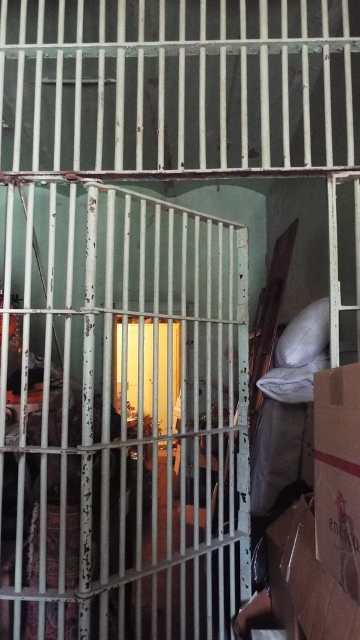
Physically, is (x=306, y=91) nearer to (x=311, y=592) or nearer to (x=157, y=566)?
(x=311, y=592)

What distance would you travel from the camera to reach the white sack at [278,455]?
2.20 meters

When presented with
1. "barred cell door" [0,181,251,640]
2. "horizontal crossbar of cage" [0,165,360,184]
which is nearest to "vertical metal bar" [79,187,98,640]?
"barred cell door" [0,181,251,640]

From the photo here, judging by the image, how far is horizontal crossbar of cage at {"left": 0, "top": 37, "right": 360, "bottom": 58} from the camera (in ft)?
5.54

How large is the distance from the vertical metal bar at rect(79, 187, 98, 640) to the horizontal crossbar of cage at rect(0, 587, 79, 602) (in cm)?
6

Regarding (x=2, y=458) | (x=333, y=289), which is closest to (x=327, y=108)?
(x=333, y=289)

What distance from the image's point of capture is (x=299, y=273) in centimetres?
304

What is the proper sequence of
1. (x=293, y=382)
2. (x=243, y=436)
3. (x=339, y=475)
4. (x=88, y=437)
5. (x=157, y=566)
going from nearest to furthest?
(x=339, y=475)
(x=88, y=437)
(x=157, y=566)
(x=243, y=436)
(x=293, y=382)

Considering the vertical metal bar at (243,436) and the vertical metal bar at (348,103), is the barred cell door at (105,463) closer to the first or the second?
the vertical metal bar at (243,436)

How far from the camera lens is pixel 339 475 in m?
1.01

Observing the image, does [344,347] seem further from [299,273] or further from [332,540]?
[332,540]

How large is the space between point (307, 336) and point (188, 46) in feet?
4.48

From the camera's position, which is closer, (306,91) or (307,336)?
(306,91)

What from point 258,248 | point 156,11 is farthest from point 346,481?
point 258,248

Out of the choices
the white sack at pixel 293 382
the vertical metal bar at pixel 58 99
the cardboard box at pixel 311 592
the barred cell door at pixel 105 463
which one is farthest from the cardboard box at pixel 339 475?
the vertical metal bar at pixel 58 99
